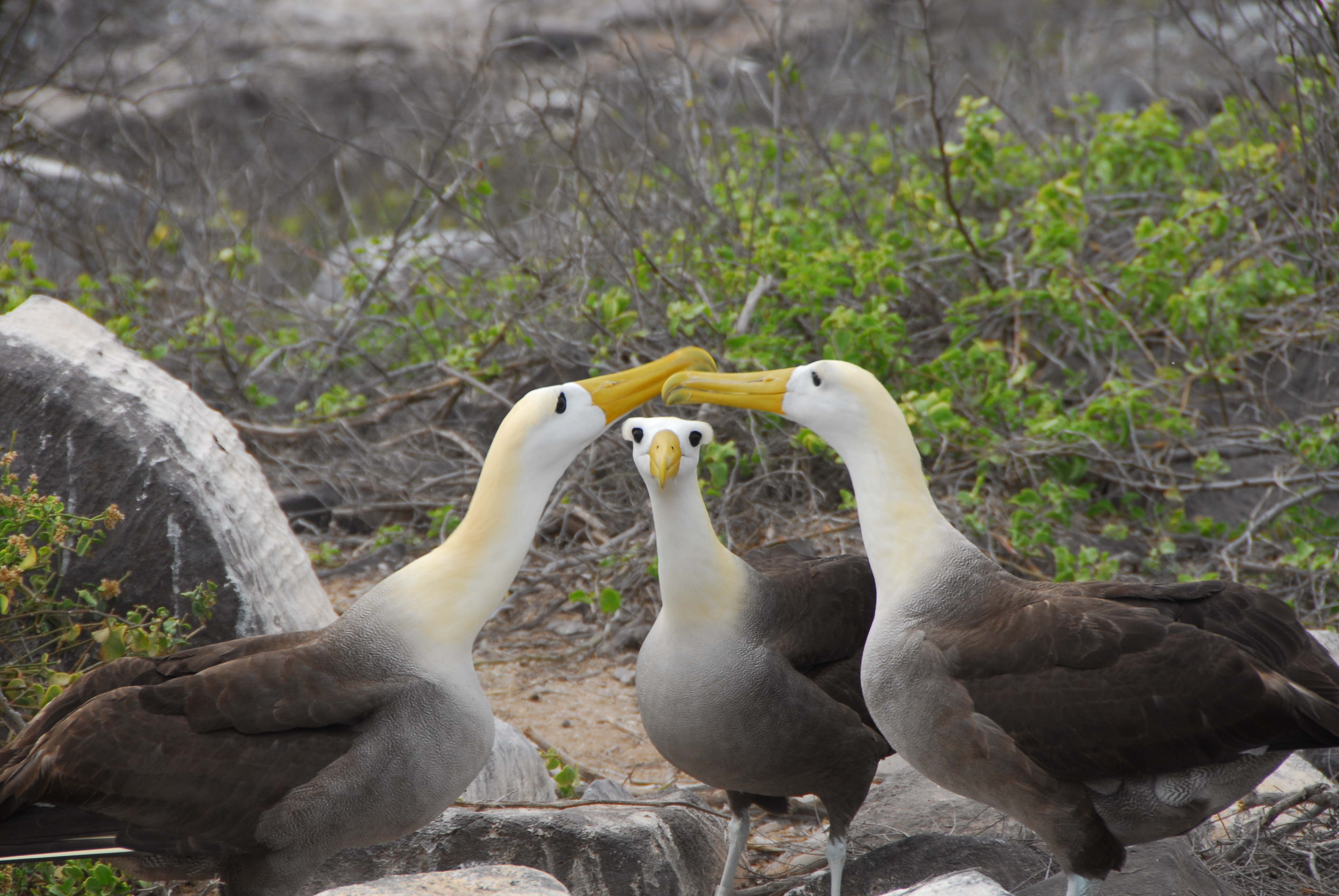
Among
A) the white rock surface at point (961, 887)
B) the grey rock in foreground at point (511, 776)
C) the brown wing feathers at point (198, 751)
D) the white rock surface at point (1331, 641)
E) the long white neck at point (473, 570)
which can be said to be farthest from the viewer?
the white rock surface at point (1331, 641)

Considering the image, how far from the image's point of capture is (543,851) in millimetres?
3314

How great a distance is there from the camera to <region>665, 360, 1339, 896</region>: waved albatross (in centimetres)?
277

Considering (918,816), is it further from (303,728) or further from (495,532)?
(303,728)

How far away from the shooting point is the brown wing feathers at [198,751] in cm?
270

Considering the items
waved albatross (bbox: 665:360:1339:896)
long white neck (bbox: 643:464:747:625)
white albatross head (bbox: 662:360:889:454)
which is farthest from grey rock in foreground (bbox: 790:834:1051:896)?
white albatross head (bbox: 662:360:889:454)

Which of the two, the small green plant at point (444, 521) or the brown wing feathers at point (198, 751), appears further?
the small green plant at point (444, 521)

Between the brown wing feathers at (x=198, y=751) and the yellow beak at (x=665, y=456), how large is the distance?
878 millimetres

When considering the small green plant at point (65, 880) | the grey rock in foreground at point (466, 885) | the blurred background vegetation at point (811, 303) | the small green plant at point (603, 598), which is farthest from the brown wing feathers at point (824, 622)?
the small green plant at point (65, 880)

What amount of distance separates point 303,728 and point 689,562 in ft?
3.60

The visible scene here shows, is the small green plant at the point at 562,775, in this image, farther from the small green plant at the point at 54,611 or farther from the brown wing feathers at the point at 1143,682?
the brown wing feathers at the point at 1143,682

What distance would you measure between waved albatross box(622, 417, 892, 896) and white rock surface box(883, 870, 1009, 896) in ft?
2.65

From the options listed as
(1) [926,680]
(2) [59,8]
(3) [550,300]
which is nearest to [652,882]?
(1) [926,680]

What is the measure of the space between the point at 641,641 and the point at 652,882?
6.71ft

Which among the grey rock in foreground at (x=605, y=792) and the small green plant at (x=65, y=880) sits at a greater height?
the small green plant at (x=65, y=880)
